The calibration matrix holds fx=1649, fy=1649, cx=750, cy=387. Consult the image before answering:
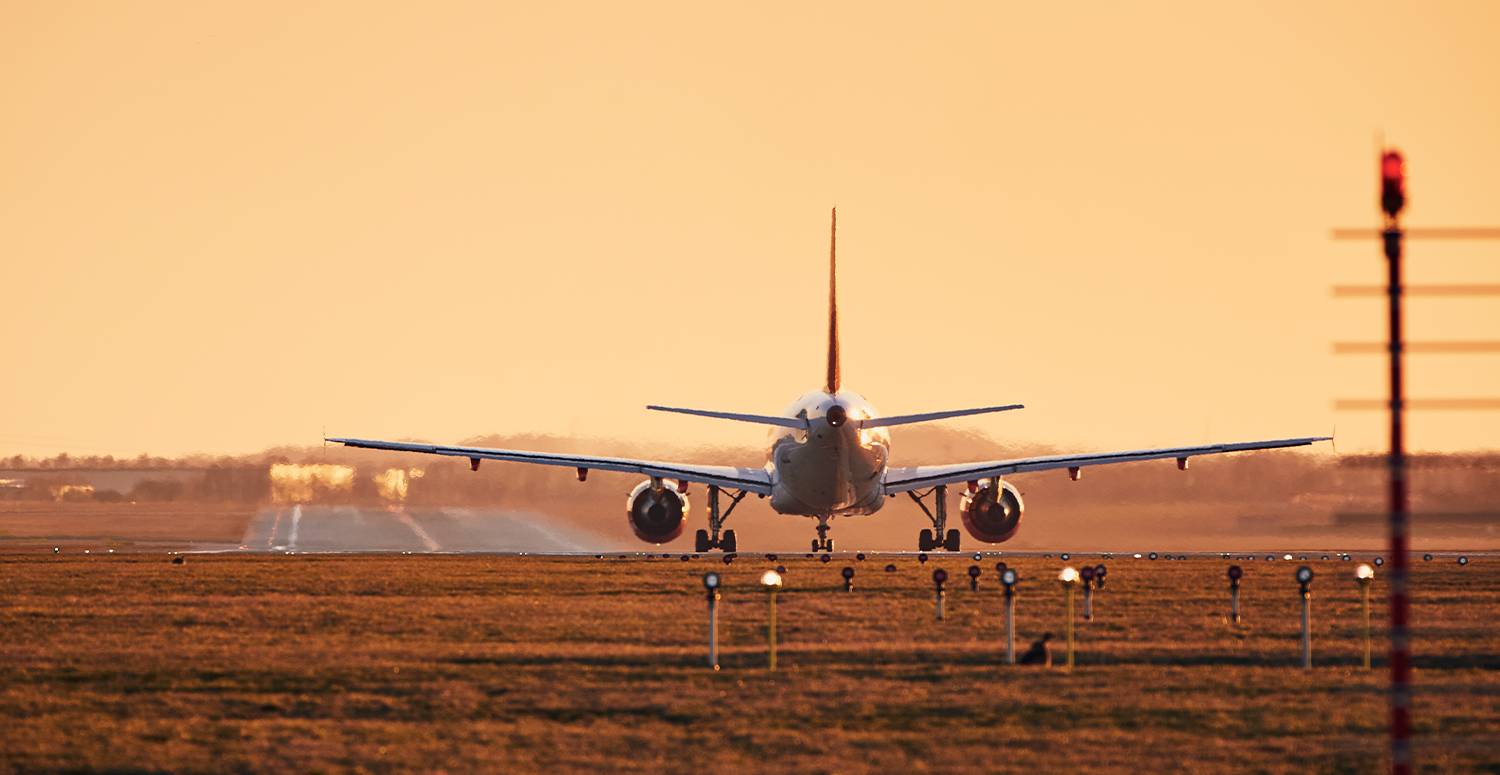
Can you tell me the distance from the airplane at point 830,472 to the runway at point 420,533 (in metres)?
4.33

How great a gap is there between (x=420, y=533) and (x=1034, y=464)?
29.7 meters

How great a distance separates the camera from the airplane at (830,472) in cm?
5853

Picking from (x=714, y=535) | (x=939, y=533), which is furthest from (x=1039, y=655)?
(x=939, y=533)

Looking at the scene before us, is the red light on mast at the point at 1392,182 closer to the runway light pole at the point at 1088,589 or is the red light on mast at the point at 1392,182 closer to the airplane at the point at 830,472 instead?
the runway light pole at the point at 1088,589

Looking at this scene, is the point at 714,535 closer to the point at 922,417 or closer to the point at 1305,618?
the point at 922,417

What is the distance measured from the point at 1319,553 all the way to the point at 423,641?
4931 cm

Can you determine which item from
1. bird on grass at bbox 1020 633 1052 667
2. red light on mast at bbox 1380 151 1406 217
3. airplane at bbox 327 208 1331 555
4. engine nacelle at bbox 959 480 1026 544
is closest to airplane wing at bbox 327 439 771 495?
airplane at bbox 327 208 1331 555

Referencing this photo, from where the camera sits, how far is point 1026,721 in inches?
797

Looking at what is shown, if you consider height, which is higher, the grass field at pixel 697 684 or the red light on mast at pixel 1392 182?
the red light on mast at pixel 1392 182

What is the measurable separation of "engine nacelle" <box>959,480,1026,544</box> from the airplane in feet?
0.13

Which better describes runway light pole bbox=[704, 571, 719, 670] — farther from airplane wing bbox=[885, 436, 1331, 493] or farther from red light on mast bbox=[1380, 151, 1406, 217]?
airplane wing bbox=[885, 436, 1331, 493]

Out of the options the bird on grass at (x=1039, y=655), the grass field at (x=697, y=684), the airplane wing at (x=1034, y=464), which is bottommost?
the grass field at (x=697, y=684)

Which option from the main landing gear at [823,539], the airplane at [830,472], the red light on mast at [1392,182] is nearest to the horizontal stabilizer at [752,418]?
the airplane at [830,472]

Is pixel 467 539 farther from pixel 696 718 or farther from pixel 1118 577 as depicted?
pixel 696 718
